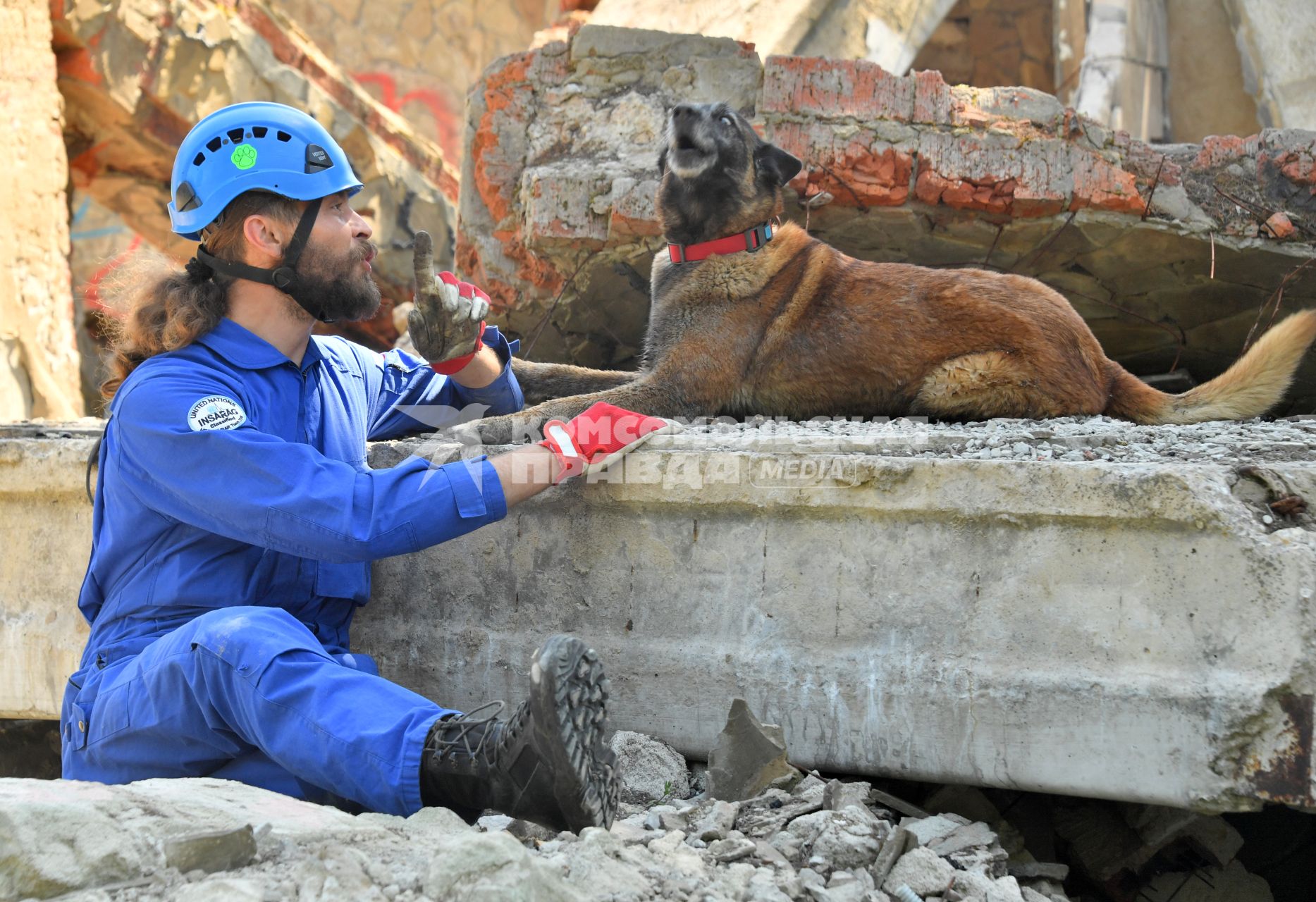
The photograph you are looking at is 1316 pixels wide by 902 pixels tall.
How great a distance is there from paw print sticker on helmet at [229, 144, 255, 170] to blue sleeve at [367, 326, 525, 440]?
2.57 ft

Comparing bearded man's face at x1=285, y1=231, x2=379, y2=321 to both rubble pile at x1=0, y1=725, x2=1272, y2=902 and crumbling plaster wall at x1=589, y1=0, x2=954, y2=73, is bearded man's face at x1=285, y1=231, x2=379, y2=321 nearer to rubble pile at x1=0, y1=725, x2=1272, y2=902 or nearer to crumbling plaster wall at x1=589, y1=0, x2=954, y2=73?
rubble pile at x1=0, y1=725, x2=1272, y2=902

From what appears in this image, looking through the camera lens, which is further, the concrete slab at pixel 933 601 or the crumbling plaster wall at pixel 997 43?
the crumbling plaster wall at pixel 997 43

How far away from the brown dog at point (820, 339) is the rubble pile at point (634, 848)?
135 centimetres

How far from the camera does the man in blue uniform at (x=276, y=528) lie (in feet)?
6.43

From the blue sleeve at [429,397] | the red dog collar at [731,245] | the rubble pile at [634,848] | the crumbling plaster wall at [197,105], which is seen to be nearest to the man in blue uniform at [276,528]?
the rubble pile at [634,848]

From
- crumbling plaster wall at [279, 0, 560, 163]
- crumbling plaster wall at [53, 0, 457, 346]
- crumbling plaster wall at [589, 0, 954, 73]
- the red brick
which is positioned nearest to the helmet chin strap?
the red brick

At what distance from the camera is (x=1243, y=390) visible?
3.44m

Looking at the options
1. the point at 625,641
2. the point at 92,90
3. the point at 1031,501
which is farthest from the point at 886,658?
the point at 92,90

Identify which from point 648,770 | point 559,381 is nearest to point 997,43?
point 559,381

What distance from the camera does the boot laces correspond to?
194 cm

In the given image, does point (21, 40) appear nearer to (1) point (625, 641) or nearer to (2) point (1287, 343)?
(1) point (625, 641)

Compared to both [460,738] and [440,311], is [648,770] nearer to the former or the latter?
[460,738]

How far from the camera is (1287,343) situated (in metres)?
3.36

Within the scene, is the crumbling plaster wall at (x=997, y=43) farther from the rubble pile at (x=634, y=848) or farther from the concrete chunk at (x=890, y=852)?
the concrete chunk at (x=890, y=852)
